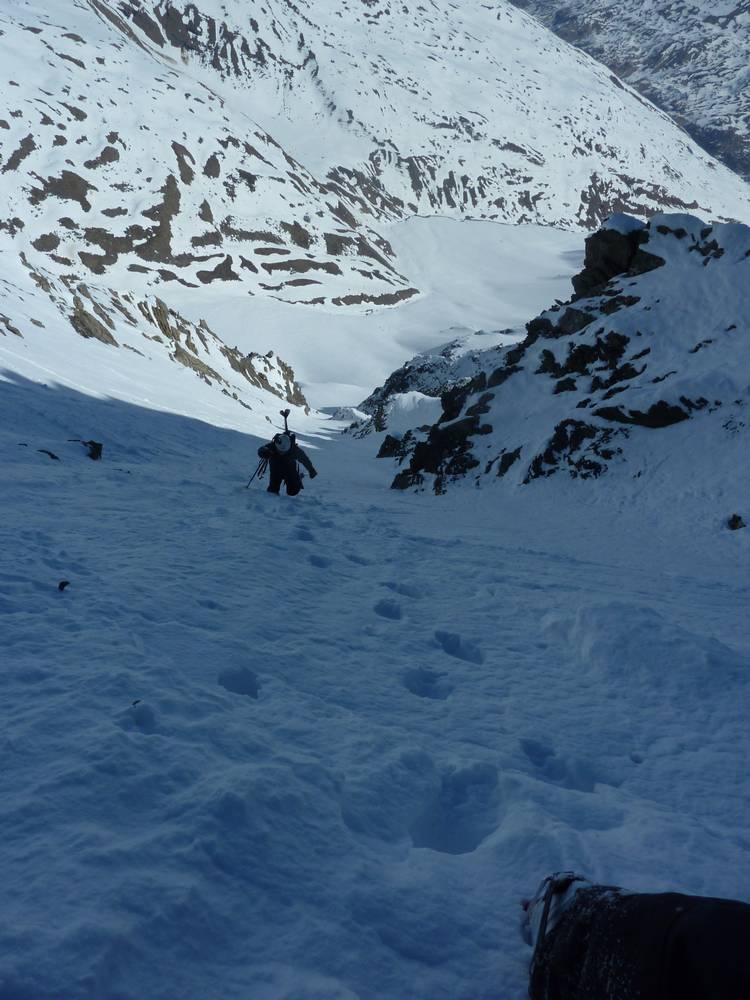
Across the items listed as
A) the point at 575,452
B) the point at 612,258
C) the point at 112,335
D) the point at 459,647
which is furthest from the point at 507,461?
the point at 112,335

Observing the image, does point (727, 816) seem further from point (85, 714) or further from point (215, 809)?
point (85, 714)

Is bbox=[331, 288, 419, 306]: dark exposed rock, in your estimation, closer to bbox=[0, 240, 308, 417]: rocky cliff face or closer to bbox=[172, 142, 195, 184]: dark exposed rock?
bbox=[172, 142, 195, 184]: dark exposed rock

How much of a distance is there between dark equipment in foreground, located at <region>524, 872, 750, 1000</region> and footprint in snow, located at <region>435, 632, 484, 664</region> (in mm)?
2538

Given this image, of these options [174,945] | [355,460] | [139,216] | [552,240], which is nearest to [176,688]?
[174,945]

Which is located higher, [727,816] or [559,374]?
[559,374]

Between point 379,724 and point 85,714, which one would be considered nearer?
point 85,714

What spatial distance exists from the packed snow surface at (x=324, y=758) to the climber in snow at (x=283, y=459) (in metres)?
3.89

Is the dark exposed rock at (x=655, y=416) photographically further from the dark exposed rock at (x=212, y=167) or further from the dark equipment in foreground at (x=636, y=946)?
the dark exposed rock at (x=212, y=167)

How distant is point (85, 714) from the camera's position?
2.90 meters

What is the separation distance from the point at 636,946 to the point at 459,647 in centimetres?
316

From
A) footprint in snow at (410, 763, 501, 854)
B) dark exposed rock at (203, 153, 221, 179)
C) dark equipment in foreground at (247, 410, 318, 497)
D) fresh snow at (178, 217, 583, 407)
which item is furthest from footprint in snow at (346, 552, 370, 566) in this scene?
dark exposed rock at (203, 153, 221, 179)

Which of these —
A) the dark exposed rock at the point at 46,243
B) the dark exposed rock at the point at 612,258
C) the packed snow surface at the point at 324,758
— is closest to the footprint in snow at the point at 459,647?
the packed snow surface at the point at 324,758

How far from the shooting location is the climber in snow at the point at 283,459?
34.9 feet

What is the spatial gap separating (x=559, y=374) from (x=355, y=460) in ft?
35.1
